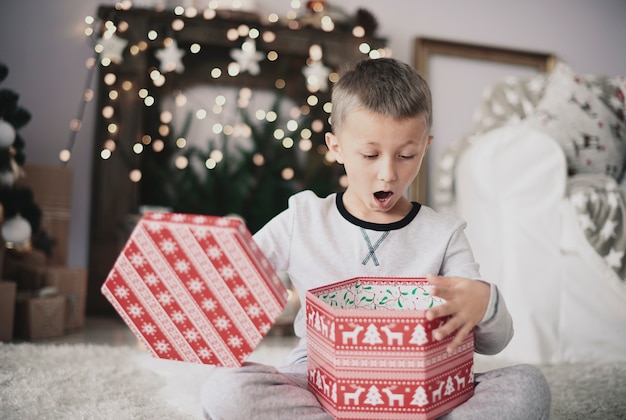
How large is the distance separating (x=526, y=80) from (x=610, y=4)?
1449 mm

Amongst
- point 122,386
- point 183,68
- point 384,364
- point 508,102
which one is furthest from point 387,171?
point 183,68

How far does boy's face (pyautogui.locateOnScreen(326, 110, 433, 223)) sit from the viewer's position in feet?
Answer: 2.69

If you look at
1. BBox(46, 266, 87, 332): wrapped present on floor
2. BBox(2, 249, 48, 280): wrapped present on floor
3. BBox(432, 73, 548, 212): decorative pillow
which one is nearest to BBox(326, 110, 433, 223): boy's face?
BBox(432, 73, 548, 212): decorative pillow

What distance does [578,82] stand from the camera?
1.95 metres

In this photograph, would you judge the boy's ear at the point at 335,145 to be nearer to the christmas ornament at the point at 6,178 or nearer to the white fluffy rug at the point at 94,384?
the white fluffy rug at the point at 94,384

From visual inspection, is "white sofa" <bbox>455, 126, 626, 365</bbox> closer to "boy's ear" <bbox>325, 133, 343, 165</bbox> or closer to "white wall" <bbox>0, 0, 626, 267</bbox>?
"boy's ear" <bbox>325, 133, 343, 165</bbox>

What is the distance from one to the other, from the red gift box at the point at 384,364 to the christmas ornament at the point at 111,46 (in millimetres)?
1659

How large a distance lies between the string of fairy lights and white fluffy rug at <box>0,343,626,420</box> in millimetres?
941

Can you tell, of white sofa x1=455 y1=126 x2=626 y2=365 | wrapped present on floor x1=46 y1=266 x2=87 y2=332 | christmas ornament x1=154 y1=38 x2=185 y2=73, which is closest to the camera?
white sofa x1=455 y1=126 x2=626 y2=365

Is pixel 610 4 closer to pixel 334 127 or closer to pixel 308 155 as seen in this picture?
pixel 308 155

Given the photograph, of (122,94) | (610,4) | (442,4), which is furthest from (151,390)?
(610,4)

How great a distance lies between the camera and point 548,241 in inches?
Answer: 59.8

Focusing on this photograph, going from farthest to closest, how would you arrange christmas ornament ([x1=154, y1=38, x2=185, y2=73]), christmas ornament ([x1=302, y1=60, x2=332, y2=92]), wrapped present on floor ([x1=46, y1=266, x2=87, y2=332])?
christmas ornament ([x1=302, y1=60, x2=332, y2=92]) → christmas ornament ([x1=154, y1=38, x2=185, y2=73]) → wrapped present on floor ([x1=46, y1=266, x2=87, y2=332])

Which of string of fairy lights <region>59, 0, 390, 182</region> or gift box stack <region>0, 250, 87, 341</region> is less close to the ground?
string of fairy lights <region>59, 0, 390, 182</region>
